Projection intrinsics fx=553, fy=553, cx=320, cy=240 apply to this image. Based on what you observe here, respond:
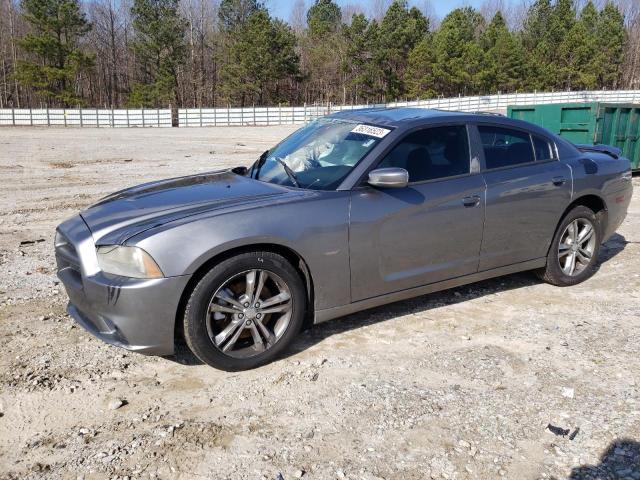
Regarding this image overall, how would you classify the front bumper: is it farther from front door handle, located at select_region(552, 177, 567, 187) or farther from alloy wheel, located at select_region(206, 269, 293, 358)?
front door handle, located at select_region(552, 177, 567, 187)

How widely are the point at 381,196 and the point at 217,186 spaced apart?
3.99 feet

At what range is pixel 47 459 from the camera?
8.85ft

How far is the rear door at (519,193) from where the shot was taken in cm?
446

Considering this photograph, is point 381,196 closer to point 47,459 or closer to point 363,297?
point 363,297

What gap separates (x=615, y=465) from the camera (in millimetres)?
2678

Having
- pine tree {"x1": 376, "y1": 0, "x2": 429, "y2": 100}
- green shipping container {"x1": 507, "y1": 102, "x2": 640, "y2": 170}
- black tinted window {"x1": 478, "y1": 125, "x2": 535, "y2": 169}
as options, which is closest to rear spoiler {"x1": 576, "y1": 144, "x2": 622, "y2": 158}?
black tinted window {"x1": 478, "y1": 125, "x2": 535, "y2": 169}

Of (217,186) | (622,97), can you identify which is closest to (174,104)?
(622,97)

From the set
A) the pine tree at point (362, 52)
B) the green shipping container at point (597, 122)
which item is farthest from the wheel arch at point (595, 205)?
the pine tree at point (362, 52)

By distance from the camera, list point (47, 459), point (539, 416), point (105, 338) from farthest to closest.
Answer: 1. point (105, 338)
2. point (539, 416)
3. point (47, 459)

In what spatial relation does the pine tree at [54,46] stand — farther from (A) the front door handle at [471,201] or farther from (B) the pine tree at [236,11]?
(A) the front door handle at [471,201]

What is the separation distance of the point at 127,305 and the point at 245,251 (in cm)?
76

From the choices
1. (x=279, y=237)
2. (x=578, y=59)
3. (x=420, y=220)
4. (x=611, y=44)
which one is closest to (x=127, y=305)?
(x=279, y=237)

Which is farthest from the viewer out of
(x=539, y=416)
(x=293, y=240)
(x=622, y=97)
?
(x=622, y=97)

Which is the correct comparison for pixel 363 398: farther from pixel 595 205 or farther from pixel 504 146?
pixel 595 205
